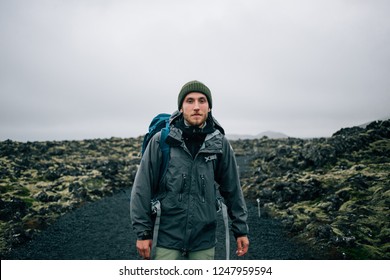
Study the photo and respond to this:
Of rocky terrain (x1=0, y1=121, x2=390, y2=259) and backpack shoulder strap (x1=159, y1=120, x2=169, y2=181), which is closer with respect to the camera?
backpack shoulder strap (x1=159, y1=120, x2=169, y2=181)

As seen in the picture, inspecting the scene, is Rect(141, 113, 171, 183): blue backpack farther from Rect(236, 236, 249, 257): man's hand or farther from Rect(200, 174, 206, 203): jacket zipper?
Rect(236, 236, 249, 257): man's hand

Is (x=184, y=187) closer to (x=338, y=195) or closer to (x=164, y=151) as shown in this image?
(x=164, y=151)

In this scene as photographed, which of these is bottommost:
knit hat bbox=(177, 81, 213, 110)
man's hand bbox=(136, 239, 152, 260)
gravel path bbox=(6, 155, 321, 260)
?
gravel path bbox=(6, 155, 321, 260)

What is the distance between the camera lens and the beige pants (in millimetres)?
4055

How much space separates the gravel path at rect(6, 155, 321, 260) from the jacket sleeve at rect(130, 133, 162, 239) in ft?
21.1

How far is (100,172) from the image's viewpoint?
84.6 feet

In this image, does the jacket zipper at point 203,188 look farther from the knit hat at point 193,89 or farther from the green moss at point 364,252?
the green moss at point 364,252

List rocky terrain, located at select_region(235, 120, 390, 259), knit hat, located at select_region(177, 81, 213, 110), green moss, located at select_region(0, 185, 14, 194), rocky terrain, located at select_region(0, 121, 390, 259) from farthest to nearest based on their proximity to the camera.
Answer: green moss, located at select_region(0, 185, 14, 194) < rocky terrain, located at select_region(0, 121, 390, 259) < rocky terrain, located at select_region(235, 120, 390, 259) < knit hat, located at select_region(177, 81, 213, 110)

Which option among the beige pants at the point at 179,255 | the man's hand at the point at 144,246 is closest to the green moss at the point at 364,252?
the beige pants at the point at 179,255

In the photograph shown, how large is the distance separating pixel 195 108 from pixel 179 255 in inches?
89.1

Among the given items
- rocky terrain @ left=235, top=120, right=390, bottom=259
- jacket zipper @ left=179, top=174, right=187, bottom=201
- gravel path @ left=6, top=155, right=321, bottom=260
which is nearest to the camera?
jacket zipper @ left=179, top=174, right=187, bottom=201

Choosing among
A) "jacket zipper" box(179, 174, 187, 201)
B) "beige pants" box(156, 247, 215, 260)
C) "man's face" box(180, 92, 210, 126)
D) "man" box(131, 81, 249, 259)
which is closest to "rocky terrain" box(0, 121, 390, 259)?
"beige pants" box(156, 247, 215, 260)
